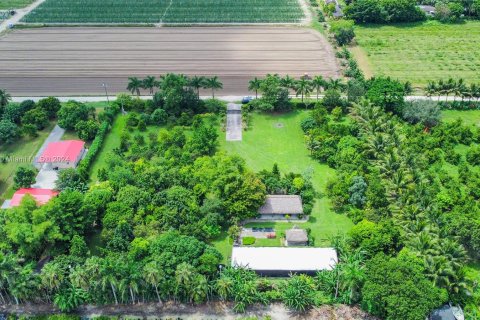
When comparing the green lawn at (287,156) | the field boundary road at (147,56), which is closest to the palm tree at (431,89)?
the field boundary road at (147,56)

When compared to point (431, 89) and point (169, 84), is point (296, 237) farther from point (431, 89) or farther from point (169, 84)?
point (431, 89)

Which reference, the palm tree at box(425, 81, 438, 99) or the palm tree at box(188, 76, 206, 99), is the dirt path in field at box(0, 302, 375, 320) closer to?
the palm tree at box(188, 76, 206, 99)

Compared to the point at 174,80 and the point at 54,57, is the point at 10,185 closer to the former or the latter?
the point at 174,80

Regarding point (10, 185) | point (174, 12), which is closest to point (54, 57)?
point (174, 12)

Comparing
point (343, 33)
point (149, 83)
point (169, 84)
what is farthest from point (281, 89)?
point (343, 33)

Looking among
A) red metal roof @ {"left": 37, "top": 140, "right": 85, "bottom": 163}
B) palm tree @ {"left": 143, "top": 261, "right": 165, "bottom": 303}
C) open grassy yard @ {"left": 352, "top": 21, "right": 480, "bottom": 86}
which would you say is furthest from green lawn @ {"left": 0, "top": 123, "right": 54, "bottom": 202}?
open grassy yard @ {"left": 352, "top": 21, "right": 480, "bottom": 86}
